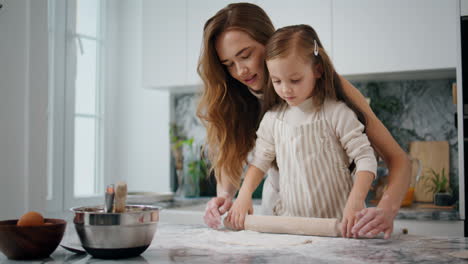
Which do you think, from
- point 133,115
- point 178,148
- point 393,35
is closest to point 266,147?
point 393,35

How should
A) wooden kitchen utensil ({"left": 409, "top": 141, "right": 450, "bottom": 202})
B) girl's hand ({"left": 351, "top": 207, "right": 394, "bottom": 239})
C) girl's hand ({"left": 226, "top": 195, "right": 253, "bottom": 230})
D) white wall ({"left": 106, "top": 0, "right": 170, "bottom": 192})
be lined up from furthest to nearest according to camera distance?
white wall ({"left": 106, "top": 0, "right": 170, "bottom": 192}) → wooden kitchen utensil ({"left": 409, "top": 141, "right": 450, "bottom": 202}) → girl's hand ({"left": 226, "top": 195, "right": 253, "bottom": 230}) → girl's hand ({"left": 351, "top": 207, "right": 394, "bottom": 239})

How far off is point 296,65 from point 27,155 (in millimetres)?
1102

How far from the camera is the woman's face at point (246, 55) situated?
1.60 metres

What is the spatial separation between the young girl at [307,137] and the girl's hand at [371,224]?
15 cm

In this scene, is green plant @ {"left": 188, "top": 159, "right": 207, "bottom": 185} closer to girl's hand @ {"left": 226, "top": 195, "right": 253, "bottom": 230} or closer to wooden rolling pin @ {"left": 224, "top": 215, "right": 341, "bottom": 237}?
girl's hand @ {"left": 226, "top": 195, "right": 253, "bottom": 230}

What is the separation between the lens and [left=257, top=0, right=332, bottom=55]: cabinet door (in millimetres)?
2625

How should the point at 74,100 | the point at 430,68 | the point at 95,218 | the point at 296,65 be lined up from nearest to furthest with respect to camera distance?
the point at 95,218, the point at 296,65, the point at 430,68, the point at 74,100

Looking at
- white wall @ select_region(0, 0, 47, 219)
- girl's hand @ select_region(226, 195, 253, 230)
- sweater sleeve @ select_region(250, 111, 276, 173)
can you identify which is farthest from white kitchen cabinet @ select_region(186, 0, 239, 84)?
girl's hand @ select_region(226, 195, 253, 230)

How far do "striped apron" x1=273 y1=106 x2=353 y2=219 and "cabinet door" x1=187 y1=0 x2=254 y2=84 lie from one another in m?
1.56

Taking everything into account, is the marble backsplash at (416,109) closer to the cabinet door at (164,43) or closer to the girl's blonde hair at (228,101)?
the cabinet door at (164,43)

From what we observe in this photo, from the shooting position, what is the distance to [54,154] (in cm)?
296

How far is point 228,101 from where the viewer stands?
173 cm

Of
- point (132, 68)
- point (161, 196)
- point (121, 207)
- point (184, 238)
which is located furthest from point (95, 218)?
point (132, 68)

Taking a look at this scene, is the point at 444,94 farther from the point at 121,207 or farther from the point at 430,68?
the point at 121,207
